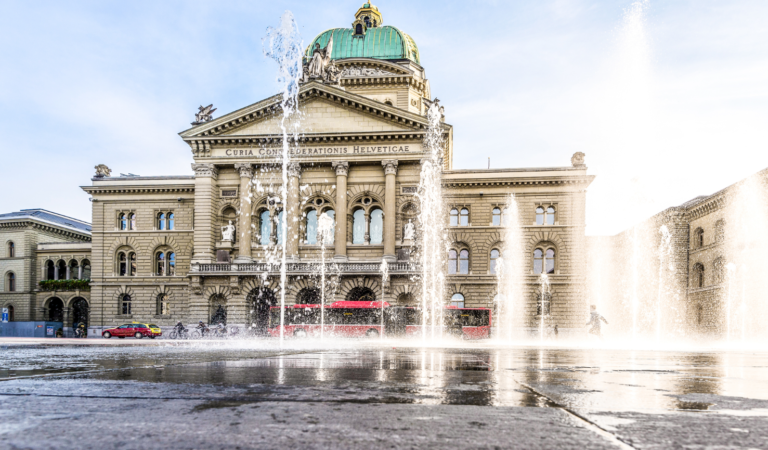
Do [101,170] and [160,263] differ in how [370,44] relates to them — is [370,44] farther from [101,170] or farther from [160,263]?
[160,263]

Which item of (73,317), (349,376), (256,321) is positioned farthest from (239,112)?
(349,376)

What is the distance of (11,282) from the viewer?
5478 cm

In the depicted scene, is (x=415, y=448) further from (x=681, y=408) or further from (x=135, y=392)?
(x=135, y=392)

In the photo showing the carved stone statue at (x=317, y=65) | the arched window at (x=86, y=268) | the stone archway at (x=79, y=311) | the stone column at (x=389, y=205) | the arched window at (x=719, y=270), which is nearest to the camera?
the stone column at (x=389, y=205)

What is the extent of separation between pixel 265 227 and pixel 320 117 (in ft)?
28.4

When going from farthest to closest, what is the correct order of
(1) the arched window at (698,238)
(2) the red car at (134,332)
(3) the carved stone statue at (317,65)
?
(1) the arched window at (698,238), (3) the carved stone statue at (317,65), (2) the red car at (134,332)

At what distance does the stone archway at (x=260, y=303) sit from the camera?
4138 centimetres

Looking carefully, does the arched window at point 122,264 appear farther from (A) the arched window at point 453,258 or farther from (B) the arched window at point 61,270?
(A) the arched window at point 453,258

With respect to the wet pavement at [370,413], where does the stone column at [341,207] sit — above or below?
above

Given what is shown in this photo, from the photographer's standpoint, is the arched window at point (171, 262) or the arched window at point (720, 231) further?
the arched window at point (171, 262)

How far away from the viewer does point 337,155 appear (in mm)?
42281

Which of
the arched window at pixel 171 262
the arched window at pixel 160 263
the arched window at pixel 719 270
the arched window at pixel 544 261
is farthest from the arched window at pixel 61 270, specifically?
the arched window at pixel 719 270

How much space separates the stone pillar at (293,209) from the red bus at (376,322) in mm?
6944

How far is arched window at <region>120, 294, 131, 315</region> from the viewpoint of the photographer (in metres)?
47.0
